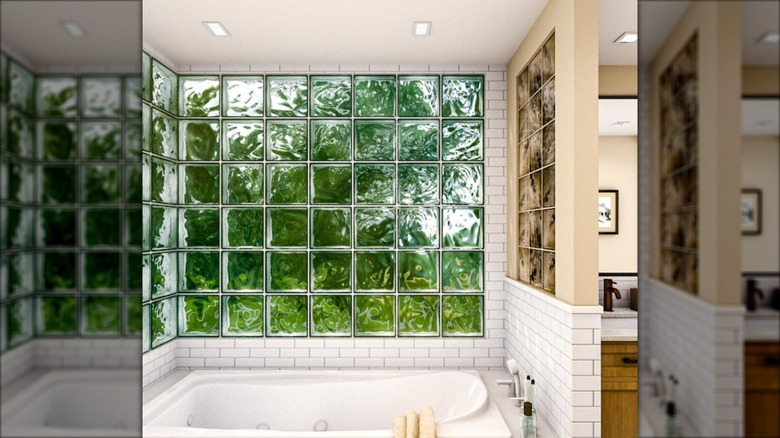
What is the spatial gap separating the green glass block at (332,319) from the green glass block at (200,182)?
1012 millimetres

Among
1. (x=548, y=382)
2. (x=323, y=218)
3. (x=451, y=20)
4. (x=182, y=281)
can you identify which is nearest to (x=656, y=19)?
(x=548, y=382)

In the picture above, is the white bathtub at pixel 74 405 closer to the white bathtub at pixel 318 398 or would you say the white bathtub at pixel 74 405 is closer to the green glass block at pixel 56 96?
the green glass block at pixel 56 96

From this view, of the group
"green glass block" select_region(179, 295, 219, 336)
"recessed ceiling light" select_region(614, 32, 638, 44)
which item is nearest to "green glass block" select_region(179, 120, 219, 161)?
"green glass block" select_region(179, 295, 219, 336)

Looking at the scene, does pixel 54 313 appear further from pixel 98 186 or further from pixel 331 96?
pixel 331 96

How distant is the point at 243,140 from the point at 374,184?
3.06 ft

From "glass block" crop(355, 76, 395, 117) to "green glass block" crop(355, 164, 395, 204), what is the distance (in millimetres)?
364

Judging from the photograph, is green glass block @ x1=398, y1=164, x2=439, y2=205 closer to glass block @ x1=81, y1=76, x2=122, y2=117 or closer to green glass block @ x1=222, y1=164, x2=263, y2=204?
green glass block @ x1=222, y1=164, x2=263, y2=204

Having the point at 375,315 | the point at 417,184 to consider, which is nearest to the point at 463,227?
the point at 417,184

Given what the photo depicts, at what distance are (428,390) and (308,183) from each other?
1547 millimetres

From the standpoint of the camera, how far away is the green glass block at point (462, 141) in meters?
3.56

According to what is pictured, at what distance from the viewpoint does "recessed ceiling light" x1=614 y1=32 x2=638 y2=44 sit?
9.70ft

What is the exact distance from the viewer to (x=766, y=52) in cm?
17

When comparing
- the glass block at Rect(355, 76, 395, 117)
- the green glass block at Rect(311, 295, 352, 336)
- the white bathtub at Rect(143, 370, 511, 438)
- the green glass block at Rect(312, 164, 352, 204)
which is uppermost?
the glass block at Rect(355, 76, 395, 117)

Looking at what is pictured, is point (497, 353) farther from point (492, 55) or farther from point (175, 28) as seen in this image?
point (175, 28)
